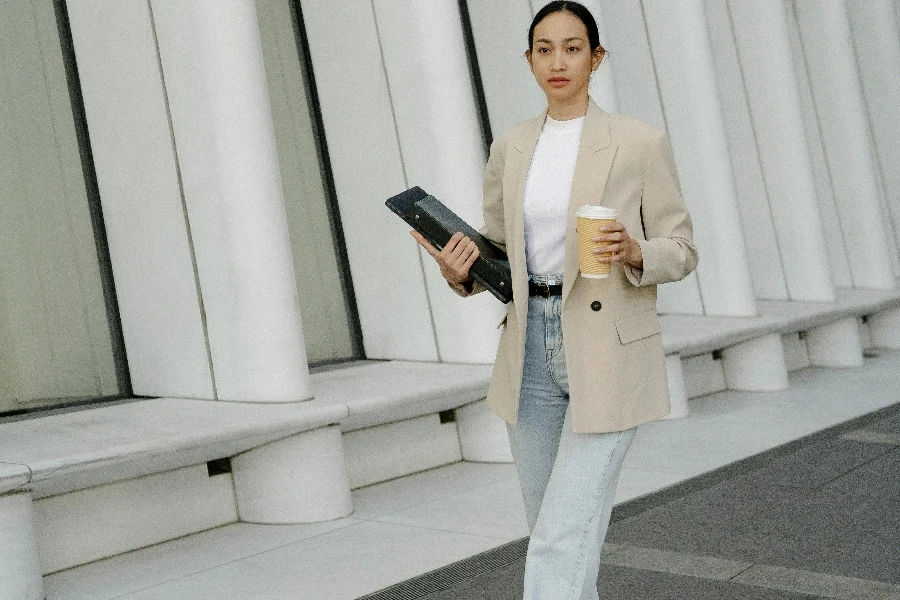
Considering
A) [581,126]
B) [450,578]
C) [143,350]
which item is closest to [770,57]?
[143,350]

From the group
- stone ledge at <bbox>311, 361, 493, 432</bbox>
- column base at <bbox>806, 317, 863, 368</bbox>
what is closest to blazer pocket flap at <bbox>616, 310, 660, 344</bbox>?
stone ledge at <bbox>311, 361, 493, 432</bbox>

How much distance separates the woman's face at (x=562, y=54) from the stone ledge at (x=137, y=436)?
2.94 meters

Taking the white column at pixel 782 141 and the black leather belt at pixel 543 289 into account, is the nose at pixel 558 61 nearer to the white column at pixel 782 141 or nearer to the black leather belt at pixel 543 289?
the black leather belt at pixel 543 289

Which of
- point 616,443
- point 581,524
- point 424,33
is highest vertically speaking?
point 424,33

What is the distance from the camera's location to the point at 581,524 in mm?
2697

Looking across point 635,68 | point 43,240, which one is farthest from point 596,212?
point 635,68

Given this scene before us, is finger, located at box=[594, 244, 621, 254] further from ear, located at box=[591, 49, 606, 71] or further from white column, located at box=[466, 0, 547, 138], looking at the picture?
white column, located at box=[466, 0, 547, 138]

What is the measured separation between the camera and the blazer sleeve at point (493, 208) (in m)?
2.97

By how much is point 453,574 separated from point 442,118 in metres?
3.35

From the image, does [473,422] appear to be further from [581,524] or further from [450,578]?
[581,524]

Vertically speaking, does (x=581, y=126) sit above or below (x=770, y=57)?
below

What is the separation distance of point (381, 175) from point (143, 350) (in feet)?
6.69

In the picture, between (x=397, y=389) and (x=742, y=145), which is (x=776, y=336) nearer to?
(x=742, y=145)

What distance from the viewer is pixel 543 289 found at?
2.79m
